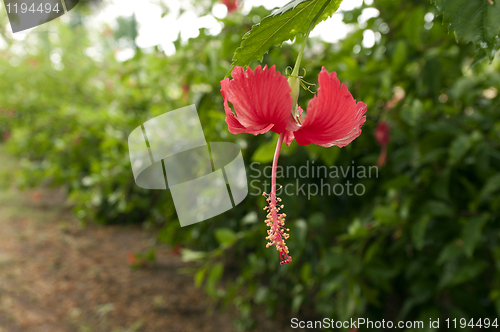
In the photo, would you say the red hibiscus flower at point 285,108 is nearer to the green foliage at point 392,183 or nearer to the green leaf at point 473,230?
the green foliage at point 392,183

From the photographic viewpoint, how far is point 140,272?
2.01 metres

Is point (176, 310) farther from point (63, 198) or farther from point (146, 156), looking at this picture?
point (63, 198)

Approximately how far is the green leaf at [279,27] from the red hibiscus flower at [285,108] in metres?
0.02

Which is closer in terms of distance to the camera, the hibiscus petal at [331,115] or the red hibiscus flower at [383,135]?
the hibiscus petal at [331,115]

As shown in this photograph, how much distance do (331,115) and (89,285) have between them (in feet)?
6.64

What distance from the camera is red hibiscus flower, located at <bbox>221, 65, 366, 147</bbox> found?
24cm

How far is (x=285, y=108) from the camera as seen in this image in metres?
0.24

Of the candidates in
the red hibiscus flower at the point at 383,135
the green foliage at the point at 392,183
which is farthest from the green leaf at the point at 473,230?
the red hibiscus flower at the point at 383,135

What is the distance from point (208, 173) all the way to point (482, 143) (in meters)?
0.75

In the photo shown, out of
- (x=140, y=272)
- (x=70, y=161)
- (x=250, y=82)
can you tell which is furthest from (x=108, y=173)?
(x=250, y=82)
